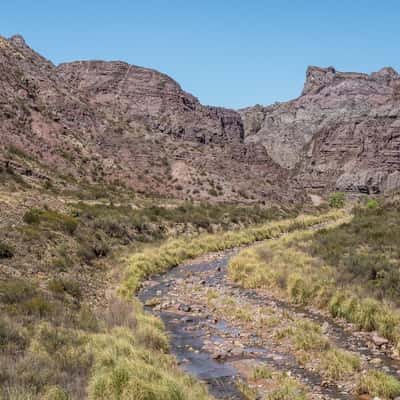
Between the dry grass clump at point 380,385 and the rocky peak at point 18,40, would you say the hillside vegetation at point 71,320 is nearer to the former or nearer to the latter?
the dry grass clump at point 380,385

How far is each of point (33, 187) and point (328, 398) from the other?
116ft

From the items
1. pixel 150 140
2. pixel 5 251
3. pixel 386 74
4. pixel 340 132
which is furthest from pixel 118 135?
pixel 386 74

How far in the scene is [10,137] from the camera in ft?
188

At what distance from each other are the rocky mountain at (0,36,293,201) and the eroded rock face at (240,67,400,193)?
3456 cm

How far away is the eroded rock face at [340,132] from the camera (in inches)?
4798

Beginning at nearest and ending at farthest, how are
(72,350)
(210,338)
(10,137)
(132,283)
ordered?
(72,350) → (210,338) → (132,283) → (10,137)

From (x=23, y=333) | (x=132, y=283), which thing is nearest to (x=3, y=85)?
(x=132, y=283)

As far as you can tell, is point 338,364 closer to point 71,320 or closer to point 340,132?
point 71,320

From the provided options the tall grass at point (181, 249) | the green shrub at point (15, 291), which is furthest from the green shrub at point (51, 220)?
the green shrub at point (15, 291)

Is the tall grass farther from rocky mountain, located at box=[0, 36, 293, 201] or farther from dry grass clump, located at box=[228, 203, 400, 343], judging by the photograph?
rocky mountain, located at box=[0, 36, 293, 201]

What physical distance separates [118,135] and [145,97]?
2552 cm

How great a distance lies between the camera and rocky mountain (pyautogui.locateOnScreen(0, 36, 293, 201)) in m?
61.0

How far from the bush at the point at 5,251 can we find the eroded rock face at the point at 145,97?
68.3 metres

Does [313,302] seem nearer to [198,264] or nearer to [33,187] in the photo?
[198,264]
